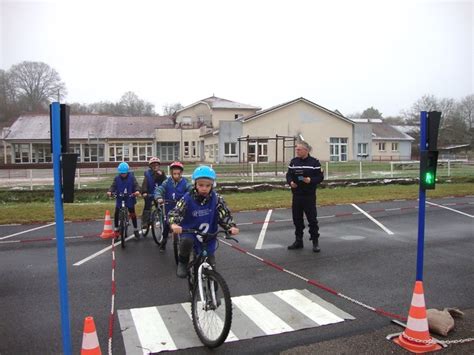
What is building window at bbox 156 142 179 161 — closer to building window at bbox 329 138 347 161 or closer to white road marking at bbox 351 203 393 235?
building window at bbox 329 138 347 161

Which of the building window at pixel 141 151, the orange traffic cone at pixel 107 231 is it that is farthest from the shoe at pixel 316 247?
the building window at pixel 141 151

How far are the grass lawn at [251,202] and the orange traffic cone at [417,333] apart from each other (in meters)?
10.6

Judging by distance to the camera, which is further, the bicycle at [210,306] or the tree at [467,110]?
the tree at [467,110]

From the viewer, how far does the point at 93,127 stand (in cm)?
5531

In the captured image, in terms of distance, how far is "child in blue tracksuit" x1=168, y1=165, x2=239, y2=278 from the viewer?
491 centimetres

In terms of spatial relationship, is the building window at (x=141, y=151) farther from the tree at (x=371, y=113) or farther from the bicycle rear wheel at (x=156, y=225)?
the tree at (x=371, y=113)

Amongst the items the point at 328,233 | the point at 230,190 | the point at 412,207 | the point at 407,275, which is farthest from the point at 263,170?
the point at 407,275

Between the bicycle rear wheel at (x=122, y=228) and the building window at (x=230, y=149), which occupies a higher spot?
the building window at (x=230, y=149)

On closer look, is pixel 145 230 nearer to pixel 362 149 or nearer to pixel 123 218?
pixel 123 218

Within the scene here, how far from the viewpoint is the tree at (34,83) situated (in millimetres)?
77312

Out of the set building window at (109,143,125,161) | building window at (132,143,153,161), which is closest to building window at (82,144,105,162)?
building window at (109,143,125,161)

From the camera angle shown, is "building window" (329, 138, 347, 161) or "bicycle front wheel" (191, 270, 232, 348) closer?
"bicycle front wheel" (191, 270, 232, 348)

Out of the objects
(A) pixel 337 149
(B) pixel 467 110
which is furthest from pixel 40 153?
(B) pixel 467 110

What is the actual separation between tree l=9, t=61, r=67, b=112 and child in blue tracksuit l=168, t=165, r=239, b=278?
3134 inches
